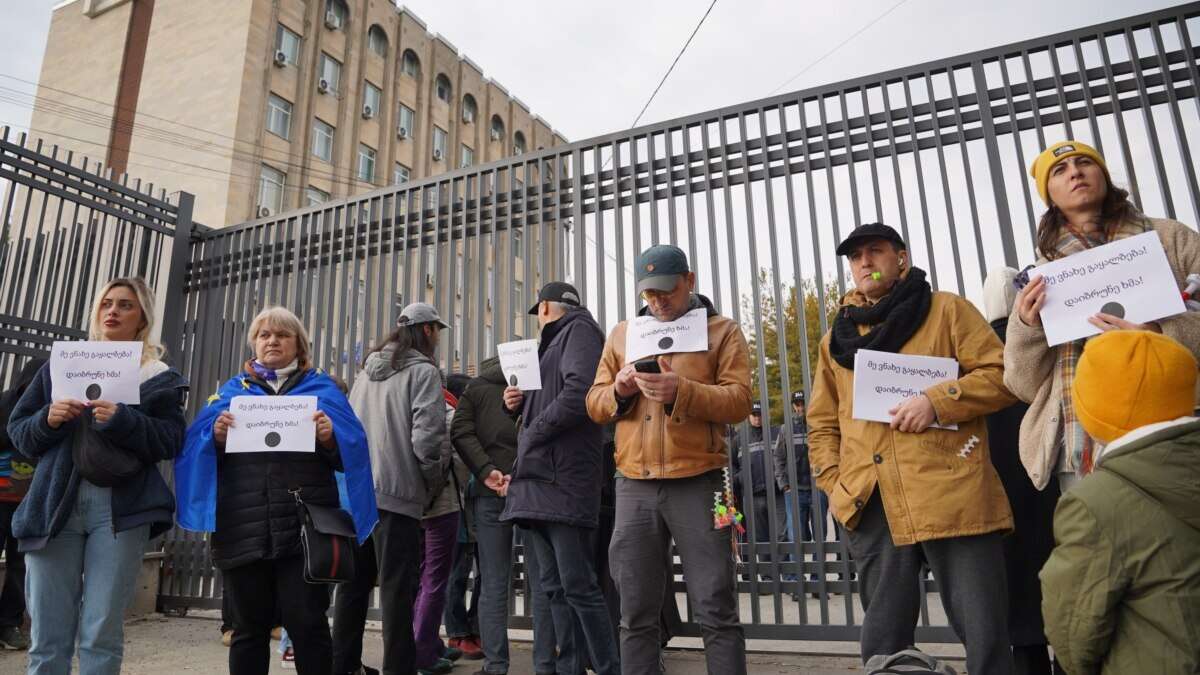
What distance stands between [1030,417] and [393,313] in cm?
514

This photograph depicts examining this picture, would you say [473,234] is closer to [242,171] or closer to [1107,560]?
[1107,560]

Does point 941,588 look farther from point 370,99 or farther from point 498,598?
point 370,99

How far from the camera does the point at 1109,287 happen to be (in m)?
2.50

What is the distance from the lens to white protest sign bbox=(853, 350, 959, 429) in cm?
290

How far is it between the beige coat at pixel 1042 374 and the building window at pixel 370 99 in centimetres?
2469

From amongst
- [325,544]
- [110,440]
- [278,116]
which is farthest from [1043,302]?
[278,116]

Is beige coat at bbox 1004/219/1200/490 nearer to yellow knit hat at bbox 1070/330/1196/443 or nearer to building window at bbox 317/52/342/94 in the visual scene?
yellow knit hat at bbox 1070/330/1196/443

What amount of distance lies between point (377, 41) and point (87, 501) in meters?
25.5

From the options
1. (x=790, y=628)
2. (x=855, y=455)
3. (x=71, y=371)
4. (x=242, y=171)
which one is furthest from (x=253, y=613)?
(x=242, y=171)

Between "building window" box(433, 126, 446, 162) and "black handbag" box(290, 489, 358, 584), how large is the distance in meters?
26.0

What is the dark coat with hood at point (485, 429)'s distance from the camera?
Answer: 4504mm

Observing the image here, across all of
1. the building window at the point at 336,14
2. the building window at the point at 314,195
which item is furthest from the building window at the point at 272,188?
the building window at the point at 336,14

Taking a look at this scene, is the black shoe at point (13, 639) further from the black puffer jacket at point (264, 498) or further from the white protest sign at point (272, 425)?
the white protest sign at point (272, 425)

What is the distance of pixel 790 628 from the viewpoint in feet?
15.1
